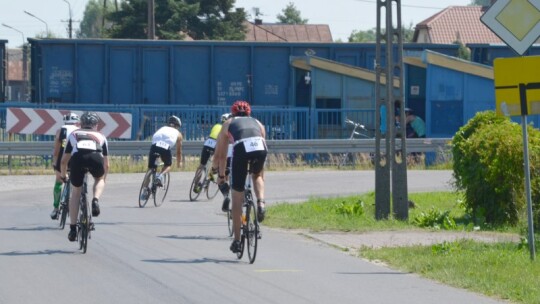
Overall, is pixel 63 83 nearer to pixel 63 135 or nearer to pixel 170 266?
pixel 63 135

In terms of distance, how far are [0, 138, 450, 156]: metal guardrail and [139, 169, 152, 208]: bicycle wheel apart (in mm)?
9111

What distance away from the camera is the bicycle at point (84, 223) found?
13504 millimetres

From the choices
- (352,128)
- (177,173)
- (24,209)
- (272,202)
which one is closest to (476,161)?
(272,202)

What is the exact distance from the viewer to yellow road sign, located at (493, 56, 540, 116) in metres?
12.0

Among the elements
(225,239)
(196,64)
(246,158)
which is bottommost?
(225,239)

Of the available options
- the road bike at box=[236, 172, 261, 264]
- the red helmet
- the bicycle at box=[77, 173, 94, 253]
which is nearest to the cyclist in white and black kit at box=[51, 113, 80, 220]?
the bicycle at box=[77, 173, 94, 253]

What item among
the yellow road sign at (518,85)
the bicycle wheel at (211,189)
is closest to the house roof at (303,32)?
the bicycle wheel at (211,189)

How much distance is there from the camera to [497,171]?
16922 mm

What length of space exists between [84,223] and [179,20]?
54.6 meters

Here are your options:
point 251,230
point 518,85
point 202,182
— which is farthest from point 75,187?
point 202,182

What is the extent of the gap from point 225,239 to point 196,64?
21349mm

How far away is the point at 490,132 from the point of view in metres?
17.3

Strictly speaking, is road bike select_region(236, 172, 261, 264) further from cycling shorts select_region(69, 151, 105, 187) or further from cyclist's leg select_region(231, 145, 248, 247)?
cycling shorts select_region(69, 151, 105, 187)

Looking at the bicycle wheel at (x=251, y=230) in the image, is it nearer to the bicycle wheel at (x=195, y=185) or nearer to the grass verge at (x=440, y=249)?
the grass verge at (x=440, y=249)
